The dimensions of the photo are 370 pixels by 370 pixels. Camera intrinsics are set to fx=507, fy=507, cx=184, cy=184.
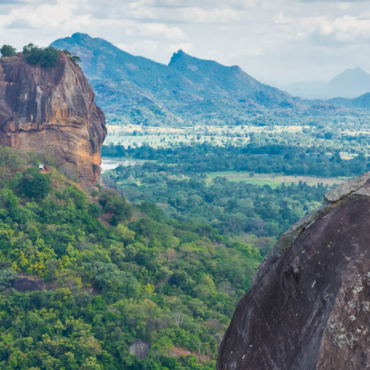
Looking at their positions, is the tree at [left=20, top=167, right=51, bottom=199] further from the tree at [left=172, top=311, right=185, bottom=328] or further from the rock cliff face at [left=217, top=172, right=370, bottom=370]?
the rock cliff face at [left=217, top=172, right=370, bottom=370]

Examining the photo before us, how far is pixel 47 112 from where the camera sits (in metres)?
34.8

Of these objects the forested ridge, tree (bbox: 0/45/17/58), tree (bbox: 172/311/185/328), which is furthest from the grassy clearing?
tree (bbox: 172/311/185/328)

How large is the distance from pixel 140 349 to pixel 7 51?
1053 inches

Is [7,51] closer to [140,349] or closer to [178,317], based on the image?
[178,317]

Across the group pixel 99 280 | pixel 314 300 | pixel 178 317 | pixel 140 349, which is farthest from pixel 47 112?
pixel 314 300

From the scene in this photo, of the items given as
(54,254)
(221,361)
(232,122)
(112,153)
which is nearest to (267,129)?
(232,122)

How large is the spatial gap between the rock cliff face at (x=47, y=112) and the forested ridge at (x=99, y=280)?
1.90 m

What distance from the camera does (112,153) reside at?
348 feet

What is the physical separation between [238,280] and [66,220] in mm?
11083

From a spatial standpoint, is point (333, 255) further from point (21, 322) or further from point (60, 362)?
point (21, 322)

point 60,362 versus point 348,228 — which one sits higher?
point 348,228

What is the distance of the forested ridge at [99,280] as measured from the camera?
65.7 ft

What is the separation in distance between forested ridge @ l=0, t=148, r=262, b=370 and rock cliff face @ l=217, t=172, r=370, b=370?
43.9 feet

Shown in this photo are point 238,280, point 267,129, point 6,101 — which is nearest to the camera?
point 238,280
